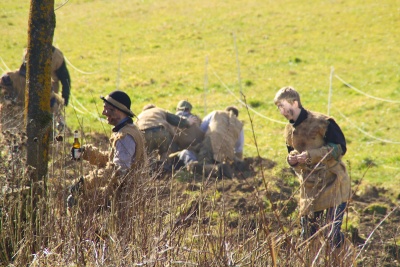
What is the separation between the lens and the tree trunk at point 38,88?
5387 mm

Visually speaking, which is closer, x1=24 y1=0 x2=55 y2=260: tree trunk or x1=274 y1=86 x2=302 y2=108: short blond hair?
x1=24 y1=0 x2=55 y2=260: tree trunk

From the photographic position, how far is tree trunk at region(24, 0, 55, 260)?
17.7ft

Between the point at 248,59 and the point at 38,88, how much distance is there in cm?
1656

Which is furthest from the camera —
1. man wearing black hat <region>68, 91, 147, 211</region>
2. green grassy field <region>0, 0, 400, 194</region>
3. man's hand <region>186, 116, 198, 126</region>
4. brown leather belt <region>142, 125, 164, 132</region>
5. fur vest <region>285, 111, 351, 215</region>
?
green grassy field <region>0, 0, 400, 194</region>

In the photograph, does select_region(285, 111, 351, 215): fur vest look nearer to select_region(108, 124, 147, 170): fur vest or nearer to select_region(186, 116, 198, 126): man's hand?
select_region(108, 124, 147, 170): fur vest

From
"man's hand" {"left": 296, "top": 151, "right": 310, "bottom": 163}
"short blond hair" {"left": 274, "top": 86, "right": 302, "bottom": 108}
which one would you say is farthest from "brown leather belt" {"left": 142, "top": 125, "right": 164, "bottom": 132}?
"man's hand" {"left": 296, "top": 151, "right": 310, "bottom": 163}

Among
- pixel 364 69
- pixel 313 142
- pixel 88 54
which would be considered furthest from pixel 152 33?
pixel 313 142

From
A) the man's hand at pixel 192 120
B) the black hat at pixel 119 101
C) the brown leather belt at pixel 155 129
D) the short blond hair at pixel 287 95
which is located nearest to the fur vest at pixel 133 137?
the black hat at pixel 119 101

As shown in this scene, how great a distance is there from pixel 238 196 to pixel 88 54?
14.7 m

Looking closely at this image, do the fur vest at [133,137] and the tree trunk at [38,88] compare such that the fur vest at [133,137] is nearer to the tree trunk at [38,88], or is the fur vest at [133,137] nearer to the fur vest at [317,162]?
the tree trunk at [38,88]

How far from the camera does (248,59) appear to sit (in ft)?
71.4

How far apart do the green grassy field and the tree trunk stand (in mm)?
2737

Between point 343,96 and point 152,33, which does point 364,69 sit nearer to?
point 343,96

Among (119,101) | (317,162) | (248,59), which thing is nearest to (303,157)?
(317,162)
